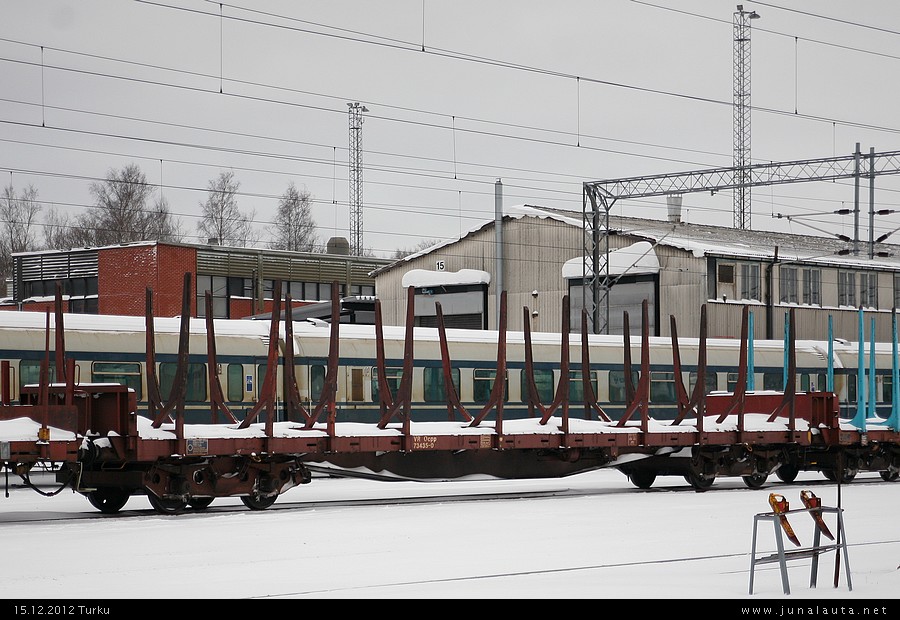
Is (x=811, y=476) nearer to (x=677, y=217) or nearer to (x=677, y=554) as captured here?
(x=677, y=554)

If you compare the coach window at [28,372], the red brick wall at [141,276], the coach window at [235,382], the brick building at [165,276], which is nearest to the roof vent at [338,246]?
the brick building at [165,276]

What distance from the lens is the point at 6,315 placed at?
84.4ft

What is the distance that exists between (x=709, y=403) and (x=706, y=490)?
2719 millimetres

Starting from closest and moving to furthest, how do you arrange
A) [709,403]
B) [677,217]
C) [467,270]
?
[709,403]
[467,270]
[677,217]

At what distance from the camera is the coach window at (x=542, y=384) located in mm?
32875

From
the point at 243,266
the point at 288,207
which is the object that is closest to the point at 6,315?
the point at 243,266

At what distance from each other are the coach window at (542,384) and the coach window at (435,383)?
2214mm

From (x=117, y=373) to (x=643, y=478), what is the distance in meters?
11.1

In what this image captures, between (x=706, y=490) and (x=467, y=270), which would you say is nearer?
(x=706, y=490)

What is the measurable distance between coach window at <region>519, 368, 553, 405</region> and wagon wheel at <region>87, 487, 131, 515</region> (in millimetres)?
14728

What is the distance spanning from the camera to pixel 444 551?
1399cm
